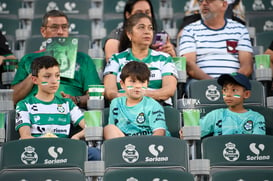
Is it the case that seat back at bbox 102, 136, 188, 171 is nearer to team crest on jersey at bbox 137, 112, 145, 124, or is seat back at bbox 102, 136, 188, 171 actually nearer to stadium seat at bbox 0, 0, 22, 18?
team crest on jersey at bbox 137, 112, 145, 124

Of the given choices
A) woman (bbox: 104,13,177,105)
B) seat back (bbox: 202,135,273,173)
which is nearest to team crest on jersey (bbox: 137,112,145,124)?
woman (bbox: 104,13,177,105)

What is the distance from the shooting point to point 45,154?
563 cm

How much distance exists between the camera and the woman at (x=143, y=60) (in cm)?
694

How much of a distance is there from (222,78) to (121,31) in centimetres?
149

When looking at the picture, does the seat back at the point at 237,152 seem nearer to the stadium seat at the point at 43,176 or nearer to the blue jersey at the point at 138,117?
the blue jersey at the point at 138,117

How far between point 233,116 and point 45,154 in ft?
5.08

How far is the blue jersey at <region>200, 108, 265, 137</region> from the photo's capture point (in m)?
Result: 6.37

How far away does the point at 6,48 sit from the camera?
807 centimetres

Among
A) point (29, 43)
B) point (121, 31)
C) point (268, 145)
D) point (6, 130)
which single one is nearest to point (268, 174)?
point (268, 145)

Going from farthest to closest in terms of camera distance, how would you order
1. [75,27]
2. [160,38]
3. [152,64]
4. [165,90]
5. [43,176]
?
[75,27]
[160,38]
[152,64]
[165,90]
[43,176]

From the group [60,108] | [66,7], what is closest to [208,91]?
[60,108]

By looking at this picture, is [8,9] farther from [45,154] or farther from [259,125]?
[45,154]

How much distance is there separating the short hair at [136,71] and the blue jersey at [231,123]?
53 centimetres

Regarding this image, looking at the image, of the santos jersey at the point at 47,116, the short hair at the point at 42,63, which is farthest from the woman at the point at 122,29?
the santos jersey at the point at 47,116
